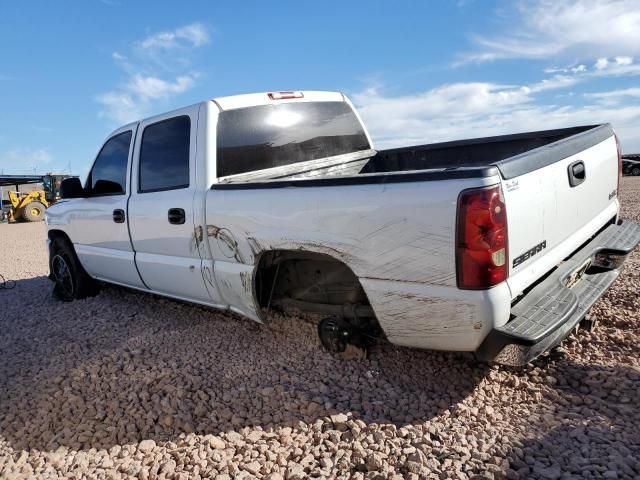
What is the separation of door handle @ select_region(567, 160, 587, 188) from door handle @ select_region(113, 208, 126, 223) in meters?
3.78

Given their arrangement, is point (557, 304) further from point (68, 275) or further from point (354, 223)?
point (68, 275)

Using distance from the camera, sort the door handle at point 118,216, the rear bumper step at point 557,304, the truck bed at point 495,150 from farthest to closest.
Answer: the door handle at point 118,216
the truck bed at point 495,150
the rear bumper step at point 557,304

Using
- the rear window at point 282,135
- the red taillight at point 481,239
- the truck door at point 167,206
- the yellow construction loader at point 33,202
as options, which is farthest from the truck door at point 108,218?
the yellow construction loader at point 33,202

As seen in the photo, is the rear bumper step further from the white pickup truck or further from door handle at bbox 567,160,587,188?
door handle at bbox 567,160,587,188

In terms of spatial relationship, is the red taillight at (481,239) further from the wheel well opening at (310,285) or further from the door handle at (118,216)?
the door handle at (118,216)

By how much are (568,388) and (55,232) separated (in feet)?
19.1

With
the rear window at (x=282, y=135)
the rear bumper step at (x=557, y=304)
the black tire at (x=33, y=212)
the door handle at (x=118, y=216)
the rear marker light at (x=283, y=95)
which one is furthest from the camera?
the black tire at (x=33, y=212)

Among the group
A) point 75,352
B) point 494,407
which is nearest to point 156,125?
point 75,352

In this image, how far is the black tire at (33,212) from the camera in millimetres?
23641

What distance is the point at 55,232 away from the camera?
240 inches

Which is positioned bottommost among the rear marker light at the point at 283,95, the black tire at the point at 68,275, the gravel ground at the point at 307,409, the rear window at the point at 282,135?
the gravel ground at the point at 307,409

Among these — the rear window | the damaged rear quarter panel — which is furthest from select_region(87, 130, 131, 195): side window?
the damaged rear quarter panel

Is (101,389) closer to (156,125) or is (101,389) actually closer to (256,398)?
(256,398)

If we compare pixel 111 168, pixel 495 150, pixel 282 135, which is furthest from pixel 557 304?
pixel 111 168
